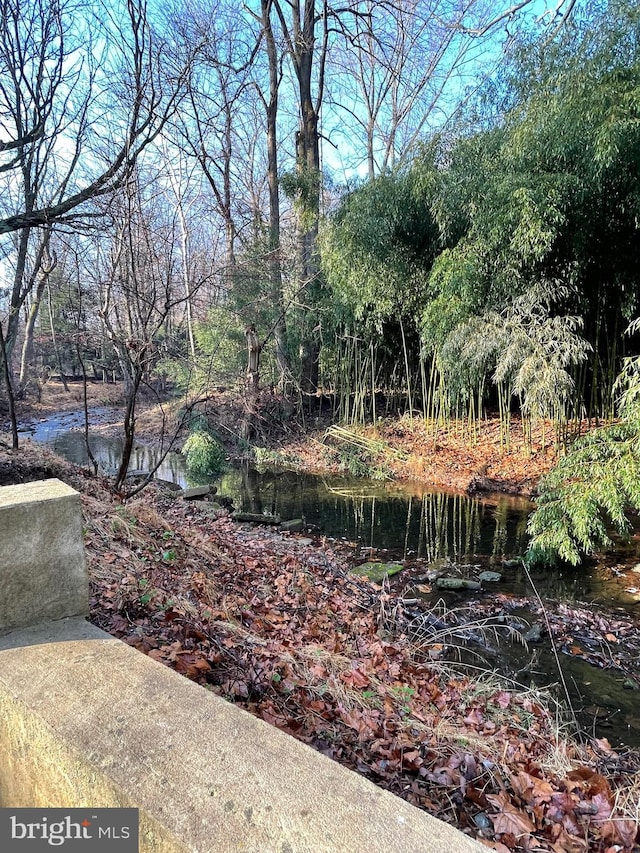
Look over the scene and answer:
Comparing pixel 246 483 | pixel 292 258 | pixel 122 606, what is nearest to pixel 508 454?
pixel 246 483

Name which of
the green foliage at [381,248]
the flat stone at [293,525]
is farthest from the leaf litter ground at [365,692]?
the green foliage at [381,248]

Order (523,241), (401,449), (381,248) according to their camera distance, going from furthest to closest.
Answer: (401,449) → (381,248) → (523,241)

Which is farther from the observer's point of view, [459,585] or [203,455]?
[203,455]

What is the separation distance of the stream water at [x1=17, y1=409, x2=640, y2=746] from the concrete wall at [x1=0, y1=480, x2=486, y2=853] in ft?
8.46

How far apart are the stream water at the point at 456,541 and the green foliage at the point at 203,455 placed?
10.4 inches

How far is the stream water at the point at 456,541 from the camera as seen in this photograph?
3.32 m

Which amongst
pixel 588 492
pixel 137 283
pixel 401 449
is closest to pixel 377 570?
pixel 588 492

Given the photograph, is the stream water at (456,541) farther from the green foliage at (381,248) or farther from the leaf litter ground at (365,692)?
the green foliage at (381,248)

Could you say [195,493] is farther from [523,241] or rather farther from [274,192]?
[274,192]

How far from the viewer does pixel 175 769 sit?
104cm

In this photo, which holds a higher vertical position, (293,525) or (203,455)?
(203,455)

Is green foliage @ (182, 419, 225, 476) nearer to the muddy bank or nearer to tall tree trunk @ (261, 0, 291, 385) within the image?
the muddy bank

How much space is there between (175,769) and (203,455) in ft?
28.2

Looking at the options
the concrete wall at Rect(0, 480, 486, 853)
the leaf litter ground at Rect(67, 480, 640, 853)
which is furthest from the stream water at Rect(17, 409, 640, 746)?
the concrete wall at Rect(0, 480, 486, 853)
